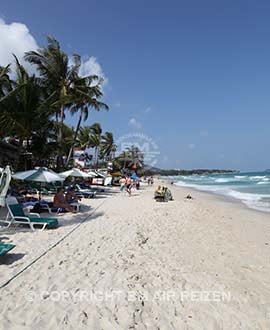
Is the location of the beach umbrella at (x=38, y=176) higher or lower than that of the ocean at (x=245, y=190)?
higher

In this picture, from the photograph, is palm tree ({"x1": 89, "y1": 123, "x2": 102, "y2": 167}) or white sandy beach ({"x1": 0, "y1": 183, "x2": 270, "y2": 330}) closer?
white sandy beach ({"x1": 0, "y1": 183, "x2": 270, "y2": 330})

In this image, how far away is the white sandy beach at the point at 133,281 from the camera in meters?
3.12

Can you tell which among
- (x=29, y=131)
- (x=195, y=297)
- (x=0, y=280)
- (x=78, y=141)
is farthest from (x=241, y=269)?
(x=78, y=141)

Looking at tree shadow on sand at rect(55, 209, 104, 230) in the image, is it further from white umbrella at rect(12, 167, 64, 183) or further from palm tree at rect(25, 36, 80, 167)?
palm tree at rect(25, 36, 80, 167)

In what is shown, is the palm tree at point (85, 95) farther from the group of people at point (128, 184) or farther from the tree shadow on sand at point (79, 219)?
the tree shadow on sand at point (79, 219)

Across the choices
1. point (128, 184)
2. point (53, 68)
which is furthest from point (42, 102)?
point (128, 184)

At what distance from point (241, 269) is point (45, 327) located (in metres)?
3.51

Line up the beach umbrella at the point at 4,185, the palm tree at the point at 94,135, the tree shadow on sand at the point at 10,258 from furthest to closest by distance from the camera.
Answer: the palm tree at the point at 94,135
the beach umbrella at the point at 4,185
the tree shadow on sand at the point at 10,258

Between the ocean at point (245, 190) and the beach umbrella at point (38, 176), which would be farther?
the ocean at point (245, 190)

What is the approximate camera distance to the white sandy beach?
3119mm

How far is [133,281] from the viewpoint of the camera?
4.04 metres

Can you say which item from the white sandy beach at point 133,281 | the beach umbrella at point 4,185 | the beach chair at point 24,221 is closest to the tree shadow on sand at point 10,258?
the white sandy beach at point 133,281

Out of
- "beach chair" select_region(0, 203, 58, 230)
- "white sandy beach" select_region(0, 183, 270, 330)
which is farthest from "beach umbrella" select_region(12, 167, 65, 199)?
"white sandy beach" select_region(0, 183, 270, 330)

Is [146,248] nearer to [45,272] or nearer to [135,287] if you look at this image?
[135,287]
